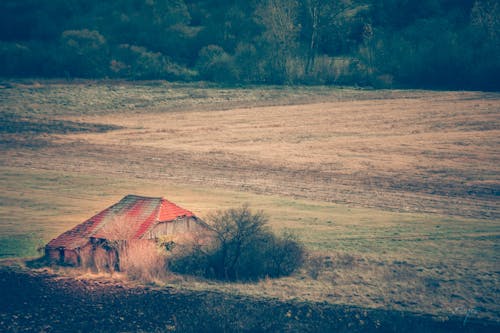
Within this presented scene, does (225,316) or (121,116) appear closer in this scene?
(225,316)

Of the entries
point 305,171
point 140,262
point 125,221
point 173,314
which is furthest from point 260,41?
point 173,314

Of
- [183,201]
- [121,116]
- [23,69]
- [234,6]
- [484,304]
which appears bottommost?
[484,304]

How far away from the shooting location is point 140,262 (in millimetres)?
19562

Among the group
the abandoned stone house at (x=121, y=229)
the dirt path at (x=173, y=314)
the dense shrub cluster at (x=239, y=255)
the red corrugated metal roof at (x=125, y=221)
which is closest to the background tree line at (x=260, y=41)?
the red corrugated metal roof at (x=125, y=221)

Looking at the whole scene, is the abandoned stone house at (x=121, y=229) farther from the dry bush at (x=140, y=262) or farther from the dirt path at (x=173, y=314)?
the dirt path at (x=173, y=314)

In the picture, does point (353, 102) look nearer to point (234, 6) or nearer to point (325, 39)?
point (325, 39)

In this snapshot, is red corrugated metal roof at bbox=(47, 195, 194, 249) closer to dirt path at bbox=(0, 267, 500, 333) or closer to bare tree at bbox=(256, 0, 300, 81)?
dirt path at bbox=(0, 267, 500, 333)

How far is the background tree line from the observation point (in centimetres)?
5134

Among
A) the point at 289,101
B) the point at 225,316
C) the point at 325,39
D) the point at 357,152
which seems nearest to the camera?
the point at 225,316

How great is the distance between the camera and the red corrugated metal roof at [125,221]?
2027 centimetres

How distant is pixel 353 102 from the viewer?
46656 millimetres

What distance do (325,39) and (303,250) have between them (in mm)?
40974

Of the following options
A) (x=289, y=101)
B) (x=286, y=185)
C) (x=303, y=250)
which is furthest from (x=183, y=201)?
(x=289, y=101)

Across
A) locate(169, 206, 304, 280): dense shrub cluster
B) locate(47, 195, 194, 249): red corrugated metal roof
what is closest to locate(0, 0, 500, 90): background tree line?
locate(47, 195, 194, 249): red corrugated metal roof
